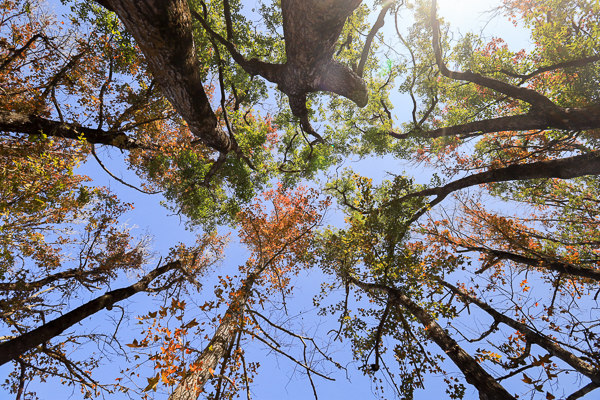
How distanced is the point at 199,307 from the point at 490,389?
20.3 ft

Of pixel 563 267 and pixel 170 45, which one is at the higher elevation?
pixel 170 45

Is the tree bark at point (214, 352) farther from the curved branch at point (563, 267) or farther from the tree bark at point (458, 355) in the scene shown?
the curved branch at point (563, 267)

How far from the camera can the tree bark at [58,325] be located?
479 cm

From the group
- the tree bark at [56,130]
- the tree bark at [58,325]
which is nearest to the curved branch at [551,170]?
the tree bark at [56,130]

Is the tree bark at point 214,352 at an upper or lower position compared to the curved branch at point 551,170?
lower

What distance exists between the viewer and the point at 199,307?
4258mm

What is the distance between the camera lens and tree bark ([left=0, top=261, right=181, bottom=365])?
479 centimetres

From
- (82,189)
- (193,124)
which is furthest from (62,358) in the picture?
(193,124)

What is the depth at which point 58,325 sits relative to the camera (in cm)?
548

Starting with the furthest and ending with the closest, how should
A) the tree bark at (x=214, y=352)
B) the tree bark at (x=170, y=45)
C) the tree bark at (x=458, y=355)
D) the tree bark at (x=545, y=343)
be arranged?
the tree bark at (x=545, y=343) → the tree bark at (x=458, y=355) → the tree bark at (x=214, y=352) → the tree bark at (x=170, y=45)

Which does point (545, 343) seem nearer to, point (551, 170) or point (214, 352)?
point (551, 170)

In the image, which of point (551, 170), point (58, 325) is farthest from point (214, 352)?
point (551, 170)

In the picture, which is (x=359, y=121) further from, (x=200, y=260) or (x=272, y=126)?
(x=200, y=260)

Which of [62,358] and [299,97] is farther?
[299,97]
